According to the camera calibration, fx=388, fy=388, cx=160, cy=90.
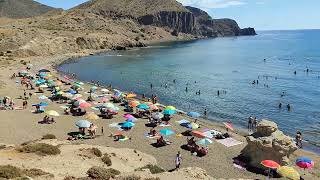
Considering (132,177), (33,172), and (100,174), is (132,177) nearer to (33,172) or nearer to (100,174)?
(100,174)

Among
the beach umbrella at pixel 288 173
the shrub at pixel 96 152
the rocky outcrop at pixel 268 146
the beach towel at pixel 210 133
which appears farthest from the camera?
the beach towel at pixel 210 133

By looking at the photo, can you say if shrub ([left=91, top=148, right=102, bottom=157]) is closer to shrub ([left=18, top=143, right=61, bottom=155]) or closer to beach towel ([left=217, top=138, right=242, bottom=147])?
shrub ([left=18, top=143, right=61, bottom=155])

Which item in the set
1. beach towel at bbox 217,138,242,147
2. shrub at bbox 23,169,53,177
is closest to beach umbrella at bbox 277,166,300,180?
beach towel at bbox 217,138,242,147

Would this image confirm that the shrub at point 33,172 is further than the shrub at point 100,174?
No

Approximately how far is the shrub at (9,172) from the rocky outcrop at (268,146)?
702 inches

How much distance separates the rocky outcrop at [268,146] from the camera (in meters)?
29.1

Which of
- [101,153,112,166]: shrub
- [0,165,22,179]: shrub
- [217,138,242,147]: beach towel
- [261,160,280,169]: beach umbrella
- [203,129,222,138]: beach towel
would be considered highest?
[0,165,22,179]: shrub

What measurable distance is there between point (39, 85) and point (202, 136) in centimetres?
3500

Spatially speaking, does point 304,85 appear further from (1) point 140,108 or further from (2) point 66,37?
(2) point 66,37

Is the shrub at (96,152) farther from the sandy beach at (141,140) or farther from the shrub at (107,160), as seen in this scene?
the sandy beach at (141,140)

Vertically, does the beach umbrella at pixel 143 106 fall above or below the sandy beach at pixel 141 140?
above

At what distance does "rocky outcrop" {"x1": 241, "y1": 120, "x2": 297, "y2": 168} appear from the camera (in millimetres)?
29125

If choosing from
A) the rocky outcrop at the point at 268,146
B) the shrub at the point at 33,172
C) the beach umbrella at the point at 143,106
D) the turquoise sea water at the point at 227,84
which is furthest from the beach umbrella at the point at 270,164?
the beach umbrella at the point at 143,106

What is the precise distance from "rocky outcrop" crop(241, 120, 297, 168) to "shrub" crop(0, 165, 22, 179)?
58.5 ft
